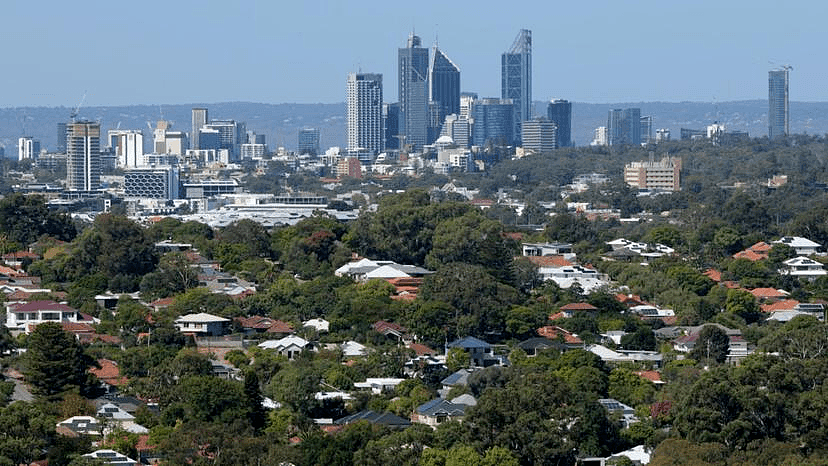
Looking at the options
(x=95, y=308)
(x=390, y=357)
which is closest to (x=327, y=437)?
(x=390, y=357)

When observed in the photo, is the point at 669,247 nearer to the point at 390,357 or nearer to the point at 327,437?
the point at 390,357

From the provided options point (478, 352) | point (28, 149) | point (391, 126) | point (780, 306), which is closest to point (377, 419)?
point (478, 352)

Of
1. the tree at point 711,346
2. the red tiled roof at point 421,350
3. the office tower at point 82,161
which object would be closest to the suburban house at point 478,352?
the red tiled roof at point 421,350

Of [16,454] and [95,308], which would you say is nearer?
[16,454]

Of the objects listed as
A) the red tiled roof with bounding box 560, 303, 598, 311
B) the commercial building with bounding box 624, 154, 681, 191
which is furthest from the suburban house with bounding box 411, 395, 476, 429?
the commercial building with bounding box 624, 154, 681, 191

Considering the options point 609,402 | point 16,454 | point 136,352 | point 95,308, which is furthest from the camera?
point 95,308

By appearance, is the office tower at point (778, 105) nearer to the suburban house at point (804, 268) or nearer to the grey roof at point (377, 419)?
the suburban house at point (804, 268)
